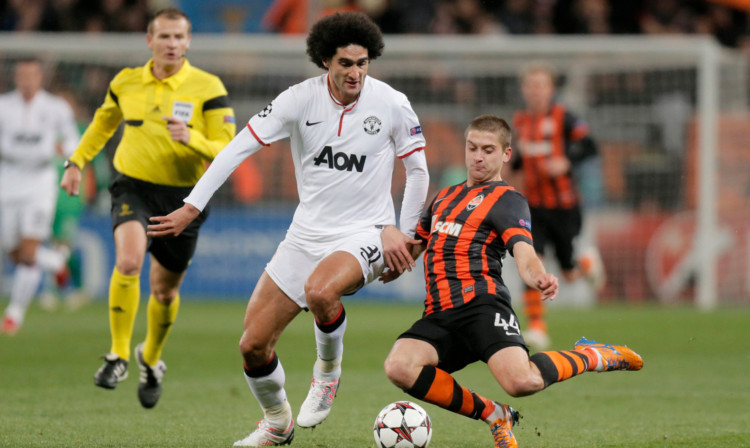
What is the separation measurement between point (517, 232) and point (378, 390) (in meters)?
3.00

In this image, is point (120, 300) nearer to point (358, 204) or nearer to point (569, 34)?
point (358, 204)

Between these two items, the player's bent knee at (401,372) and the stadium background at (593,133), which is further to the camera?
the stadium background at (593,133)

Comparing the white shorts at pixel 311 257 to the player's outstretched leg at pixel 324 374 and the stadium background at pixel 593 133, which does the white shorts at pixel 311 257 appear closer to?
the player's outstretched leg at pixel 324 374

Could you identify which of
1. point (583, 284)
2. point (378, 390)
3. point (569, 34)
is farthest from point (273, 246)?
point (378, 390)

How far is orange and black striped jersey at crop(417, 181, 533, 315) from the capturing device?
557cm

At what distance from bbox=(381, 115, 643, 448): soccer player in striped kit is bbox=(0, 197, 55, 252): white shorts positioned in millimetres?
7439

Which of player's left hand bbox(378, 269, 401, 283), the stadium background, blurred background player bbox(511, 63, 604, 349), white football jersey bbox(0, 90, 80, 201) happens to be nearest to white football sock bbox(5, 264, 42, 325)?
white football jersey bbox(0, 90, 80, 201)

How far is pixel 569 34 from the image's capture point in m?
18.6

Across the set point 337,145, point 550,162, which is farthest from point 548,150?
point 337,145

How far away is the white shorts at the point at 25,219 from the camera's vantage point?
1212 centimetres

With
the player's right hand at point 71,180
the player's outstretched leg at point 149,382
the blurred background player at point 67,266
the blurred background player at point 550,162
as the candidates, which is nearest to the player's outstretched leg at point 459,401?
the player's outstretched leg at point 149,382

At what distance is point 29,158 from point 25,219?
743 millimetres

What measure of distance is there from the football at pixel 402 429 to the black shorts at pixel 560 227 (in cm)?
566

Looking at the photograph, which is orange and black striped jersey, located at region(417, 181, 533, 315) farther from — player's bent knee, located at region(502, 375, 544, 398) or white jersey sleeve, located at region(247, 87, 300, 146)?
white jersey sleeve, located at region(247, 87, 300, 146)
